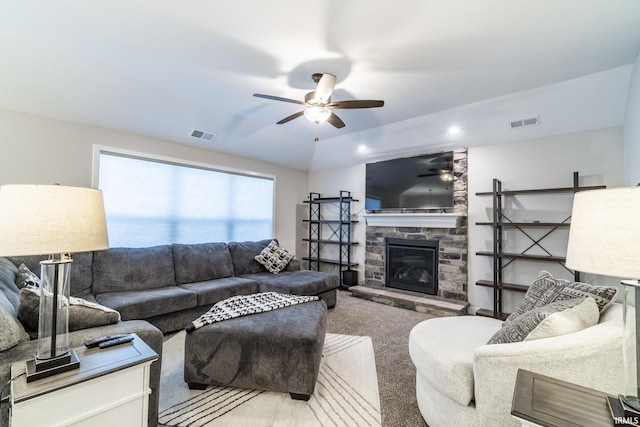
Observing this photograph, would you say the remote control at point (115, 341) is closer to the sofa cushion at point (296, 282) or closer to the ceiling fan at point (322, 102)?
the ceiling fan at point (322, 102)

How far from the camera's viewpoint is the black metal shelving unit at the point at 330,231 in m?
5.49

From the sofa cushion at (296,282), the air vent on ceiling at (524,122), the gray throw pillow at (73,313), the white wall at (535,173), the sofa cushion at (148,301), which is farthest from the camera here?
the sofa cushion at (296,282)

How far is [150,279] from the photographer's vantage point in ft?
11.5

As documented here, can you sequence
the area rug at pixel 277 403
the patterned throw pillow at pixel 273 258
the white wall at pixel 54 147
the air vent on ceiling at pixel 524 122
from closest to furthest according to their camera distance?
the area rug at pixel 277 403 → the white wall at pixel 54 147 → the air vent on ceiling at pixel 524 122 → the patterned throw pillow at pixel 273 258

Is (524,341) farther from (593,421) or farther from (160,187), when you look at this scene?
(160,187)

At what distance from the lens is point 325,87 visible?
2605 mm

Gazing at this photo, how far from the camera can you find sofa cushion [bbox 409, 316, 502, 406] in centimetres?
152

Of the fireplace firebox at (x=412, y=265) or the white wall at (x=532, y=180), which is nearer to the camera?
the white wall at (x=532, y=180)

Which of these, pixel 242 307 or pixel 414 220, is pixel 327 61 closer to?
pixel 242 307

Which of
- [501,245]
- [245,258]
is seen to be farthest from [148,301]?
[501,245]

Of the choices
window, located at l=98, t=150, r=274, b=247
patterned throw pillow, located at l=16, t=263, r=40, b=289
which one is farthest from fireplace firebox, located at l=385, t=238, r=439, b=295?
patterned throw pillow, located at l=16, t=263, r=40, b=289

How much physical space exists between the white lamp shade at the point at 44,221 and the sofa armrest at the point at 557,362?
195 cm

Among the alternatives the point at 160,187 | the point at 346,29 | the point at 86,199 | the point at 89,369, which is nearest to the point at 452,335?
the point at 89,369

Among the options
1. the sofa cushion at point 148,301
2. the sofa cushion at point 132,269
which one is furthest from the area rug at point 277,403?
the sofa cushion at point 132,269
